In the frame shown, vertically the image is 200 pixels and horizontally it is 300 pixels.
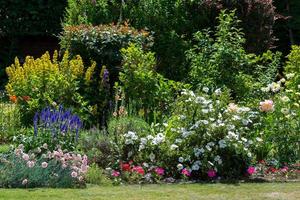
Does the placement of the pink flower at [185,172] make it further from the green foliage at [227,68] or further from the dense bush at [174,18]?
the dense bush at [174,18]

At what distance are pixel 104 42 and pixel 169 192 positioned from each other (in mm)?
4606

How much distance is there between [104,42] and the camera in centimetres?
1120

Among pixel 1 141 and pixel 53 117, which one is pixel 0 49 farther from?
pixel 53 117

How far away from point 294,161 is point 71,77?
12.2 feet

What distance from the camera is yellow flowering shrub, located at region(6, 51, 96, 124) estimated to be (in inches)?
404

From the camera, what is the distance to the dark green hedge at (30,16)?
61.8 ft

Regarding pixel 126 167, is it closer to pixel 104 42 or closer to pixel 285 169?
pixel 285 169

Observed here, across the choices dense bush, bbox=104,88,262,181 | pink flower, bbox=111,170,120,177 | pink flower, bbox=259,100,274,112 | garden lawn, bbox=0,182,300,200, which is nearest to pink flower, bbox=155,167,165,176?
dense bush, bbox=104,88,262,181

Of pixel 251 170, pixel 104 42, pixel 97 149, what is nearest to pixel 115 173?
pixel 97 149

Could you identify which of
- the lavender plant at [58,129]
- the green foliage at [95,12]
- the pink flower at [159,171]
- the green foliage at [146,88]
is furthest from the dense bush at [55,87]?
the green foliage at [95,12]

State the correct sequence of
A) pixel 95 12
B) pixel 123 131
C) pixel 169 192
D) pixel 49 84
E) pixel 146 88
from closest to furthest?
pixel 169 192, pixel 123 131, pixel 146 88, pixel 49 84, pixel 95 12

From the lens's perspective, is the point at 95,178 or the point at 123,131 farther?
the point at 123,131

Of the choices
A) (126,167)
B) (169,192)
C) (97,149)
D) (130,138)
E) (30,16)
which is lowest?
(169,192)

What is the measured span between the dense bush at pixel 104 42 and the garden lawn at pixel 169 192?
13.3 feet
